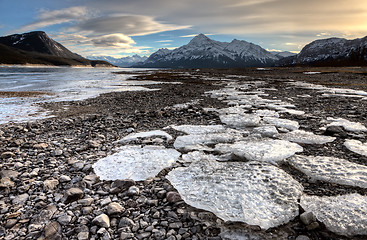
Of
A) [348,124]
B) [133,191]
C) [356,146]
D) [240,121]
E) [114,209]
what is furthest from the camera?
[240,121]

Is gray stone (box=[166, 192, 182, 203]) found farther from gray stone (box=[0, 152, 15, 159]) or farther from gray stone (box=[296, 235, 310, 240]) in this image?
gray stone (box=[0, 152, 15, 159])

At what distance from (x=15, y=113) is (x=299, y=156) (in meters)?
15.2

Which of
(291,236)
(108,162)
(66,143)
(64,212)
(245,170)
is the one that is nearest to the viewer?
(291,236)

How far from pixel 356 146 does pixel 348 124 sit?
279cm

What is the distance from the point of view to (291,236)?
290 centimetres

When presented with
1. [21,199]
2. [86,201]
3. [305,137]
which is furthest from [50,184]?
[305,137]

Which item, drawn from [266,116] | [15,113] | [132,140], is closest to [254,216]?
[132,140]

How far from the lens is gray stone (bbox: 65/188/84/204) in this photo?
381cm

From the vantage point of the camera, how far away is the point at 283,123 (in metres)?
8.62

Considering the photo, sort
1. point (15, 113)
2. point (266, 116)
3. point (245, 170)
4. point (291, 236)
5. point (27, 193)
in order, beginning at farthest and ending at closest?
point (15, 113) < point (266, 116) < point (245, 170) < point (27, 193) < point (291, 236)

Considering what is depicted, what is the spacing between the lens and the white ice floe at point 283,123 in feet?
26.7

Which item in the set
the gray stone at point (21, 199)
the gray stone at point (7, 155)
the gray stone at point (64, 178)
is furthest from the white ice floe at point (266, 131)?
the gray stone at point (7, 155)

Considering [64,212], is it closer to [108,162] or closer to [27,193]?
[27,193]

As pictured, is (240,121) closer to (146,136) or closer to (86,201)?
(146,136)
